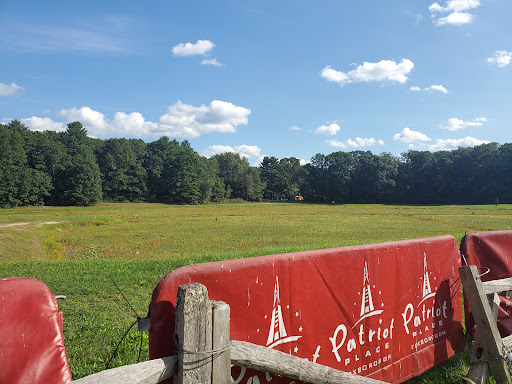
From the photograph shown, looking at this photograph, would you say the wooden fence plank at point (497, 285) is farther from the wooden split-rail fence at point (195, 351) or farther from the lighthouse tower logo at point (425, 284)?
the wooden split-rail fence at point (195, 351)

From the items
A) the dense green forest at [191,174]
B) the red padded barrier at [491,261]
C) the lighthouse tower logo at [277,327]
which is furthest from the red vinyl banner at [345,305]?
the dense green forest at [191,174]

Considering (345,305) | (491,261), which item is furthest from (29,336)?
(491,261)

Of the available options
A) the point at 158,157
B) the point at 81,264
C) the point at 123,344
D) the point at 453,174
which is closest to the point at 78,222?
the point at 81,264

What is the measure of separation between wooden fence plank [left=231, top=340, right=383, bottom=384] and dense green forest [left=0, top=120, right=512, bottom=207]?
265 feet

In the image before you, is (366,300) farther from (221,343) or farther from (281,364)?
(221,343)

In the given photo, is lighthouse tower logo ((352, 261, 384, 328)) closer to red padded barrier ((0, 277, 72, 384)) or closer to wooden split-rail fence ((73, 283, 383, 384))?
wooden split-rail fence ((73, 283, 383, 384))

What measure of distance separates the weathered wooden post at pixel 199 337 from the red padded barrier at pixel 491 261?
4.01m

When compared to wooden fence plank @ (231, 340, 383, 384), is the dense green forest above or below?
above

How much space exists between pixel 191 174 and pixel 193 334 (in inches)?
4056

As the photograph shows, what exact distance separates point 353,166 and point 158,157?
61051mm

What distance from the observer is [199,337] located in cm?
A: 228

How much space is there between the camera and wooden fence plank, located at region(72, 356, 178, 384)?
6.58ft

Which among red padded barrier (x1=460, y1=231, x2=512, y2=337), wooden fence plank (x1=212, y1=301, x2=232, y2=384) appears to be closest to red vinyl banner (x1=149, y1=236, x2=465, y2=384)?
red padded barrier (x1=460, y1=231, x2=512, y2=337)

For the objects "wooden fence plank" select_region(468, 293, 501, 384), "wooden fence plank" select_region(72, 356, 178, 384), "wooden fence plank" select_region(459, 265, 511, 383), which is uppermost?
A: "wooden fence plank" select_region(72, 356, 178, 384)
